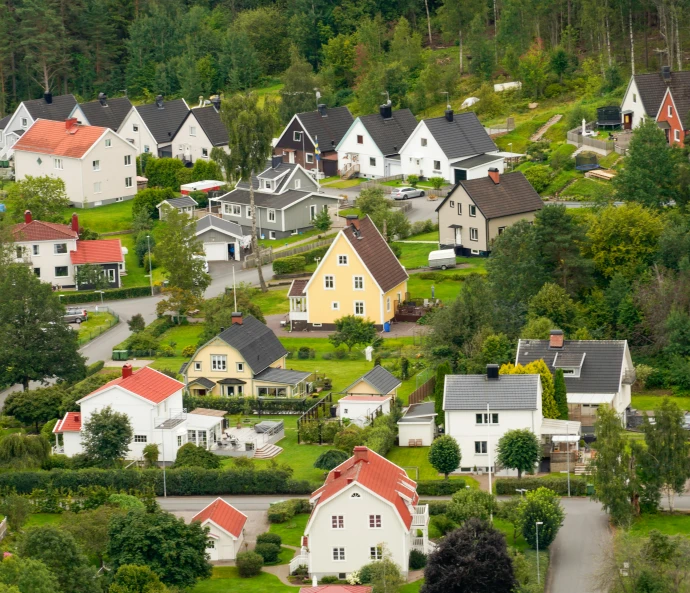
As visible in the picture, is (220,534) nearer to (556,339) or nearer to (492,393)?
(492,393)

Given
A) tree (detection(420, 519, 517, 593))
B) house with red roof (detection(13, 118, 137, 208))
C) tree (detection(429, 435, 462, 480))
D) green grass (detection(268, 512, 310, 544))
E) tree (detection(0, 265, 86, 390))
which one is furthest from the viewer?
house with red roof (detection(13, 118, 137, 208))

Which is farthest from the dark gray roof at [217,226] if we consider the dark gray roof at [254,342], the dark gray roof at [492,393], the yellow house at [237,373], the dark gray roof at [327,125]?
the dark gray roof at [492,393]

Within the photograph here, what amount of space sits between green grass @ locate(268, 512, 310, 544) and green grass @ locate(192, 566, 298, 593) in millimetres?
3498

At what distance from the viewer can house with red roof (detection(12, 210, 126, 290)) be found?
114438mm

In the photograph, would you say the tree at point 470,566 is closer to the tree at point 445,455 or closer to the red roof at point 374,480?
the red roof at point 374,480

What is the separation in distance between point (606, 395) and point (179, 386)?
20.9 metres

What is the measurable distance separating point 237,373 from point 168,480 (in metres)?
12.8

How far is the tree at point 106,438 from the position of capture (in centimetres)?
8262

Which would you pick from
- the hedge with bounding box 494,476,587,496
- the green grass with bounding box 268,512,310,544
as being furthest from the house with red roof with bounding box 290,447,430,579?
the hedge with bounding box 494,476,587,496

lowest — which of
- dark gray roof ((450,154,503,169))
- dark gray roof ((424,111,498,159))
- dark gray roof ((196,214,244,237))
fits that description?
dark gray roof ((196,214,244,237))

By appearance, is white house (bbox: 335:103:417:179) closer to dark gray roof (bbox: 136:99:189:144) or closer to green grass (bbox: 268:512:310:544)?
dark gray roof (bbox: 136:99:189:144)

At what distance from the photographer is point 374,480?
7131 cm

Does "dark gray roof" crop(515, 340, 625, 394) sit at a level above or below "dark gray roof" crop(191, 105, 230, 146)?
below

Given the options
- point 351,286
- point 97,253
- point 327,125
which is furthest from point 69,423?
point 327,125
